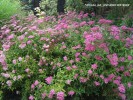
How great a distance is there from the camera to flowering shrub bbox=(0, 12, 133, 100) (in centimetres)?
383

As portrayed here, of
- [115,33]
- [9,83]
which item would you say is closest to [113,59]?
[115,33]

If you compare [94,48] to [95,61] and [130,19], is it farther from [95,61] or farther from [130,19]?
[130,19]

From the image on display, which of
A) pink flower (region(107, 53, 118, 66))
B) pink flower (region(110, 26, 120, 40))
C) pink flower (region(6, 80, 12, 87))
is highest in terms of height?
pink flower (region(110, 26, 120, 40))

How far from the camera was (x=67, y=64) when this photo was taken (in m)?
4.00

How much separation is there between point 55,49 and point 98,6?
498 cm

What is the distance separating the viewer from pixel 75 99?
12.8 ft

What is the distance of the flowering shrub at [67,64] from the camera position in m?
3.83

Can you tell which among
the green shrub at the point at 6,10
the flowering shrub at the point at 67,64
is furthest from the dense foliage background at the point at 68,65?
the green shrub at the point at 6,10

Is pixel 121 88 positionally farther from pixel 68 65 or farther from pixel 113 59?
pixel 68 65

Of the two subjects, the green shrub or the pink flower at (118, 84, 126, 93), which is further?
the green shrub

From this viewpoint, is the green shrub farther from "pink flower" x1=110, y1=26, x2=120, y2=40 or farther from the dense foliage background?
"pink flower" x1=110, y1=26, x2=120, y2=40

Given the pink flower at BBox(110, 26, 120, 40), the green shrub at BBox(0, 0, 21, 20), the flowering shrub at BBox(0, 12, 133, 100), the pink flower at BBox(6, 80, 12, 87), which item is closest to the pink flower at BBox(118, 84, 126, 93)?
the flowering shrub at BBox(0, 12, 133, 100)

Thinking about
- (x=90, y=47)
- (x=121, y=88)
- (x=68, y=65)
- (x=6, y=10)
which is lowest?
(x=121, y=88)

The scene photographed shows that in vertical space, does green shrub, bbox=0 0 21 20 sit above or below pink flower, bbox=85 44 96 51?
below
